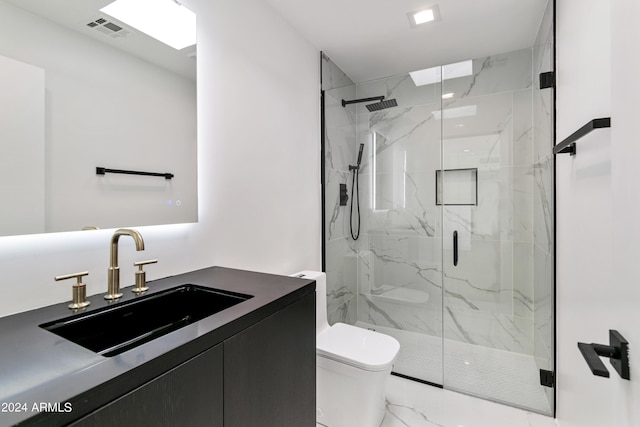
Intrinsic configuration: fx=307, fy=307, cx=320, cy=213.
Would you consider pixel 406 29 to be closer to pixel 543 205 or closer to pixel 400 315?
pixel 543 205

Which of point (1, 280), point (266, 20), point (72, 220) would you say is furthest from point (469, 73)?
point (1, 280)

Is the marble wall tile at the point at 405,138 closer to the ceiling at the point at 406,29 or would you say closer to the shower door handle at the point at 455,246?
the ceiling at the point at 406,29

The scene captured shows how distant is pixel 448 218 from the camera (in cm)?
258

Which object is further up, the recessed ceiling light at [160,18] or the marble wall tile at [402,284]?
the recessed ceiling light at [160,18]

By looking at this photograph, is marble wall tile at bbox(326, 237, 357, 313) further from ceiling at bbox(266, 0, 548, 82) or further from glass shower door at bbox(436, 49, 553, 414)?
ceiling at bbox(266, 0, 548, 82)

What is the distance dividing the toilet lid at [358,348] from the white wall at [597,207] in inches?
33.3

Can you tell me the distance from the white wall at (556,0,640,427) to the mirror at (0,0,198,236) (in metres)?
1.51

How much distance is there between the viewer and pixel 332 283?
266cm

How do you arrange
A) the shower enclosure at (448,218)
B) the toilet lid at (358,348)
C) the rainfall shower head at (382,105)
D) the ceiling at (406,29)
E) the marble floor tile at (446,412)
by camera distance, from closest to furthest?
the toilet lid at (358,348)
the marble floor tile at (446,412)
the ceiling at (406,29)
the shower enclosure at (448,218)
the rainfall shower head at (382,105)

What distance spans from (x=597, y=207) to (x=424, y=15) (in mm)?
1612

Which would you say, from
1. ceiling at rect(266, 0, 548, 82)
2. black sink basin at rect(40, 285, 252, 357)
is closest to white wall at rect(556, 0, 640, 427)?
ceiling at rect(266, 0, 548, 82)

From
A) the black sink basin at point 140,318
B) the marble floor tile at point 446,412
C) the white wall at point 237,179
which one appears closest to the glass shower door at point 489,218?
the marble floor tile at point 446,412

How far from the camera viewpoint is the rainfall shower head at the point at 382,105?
270 cm

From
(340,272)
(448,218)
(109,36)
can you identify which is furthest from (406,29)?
(340,272)
